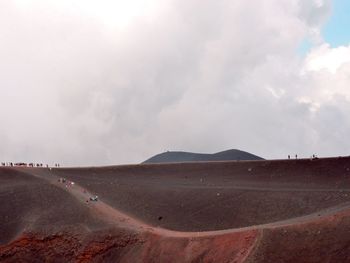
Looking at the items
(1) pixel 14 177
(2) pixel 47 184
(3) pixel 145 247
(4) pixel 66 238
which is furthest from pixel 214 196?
(1) pixel 14 177

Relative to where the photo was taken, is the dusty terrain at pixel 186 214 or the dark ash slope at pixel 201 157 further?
the dark ash slope at pixel 201 157

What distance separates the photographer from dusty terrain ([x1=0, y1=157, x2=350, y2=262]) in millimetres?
45375

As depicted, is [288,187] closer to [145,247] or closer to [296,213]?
[296,213]

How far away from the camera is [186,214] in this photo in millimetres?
57969

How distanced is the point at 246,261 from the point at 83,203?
23014 mm

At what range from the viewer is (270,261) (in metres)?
43.3

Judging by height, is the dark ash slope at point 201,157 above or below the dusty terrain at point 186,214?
above

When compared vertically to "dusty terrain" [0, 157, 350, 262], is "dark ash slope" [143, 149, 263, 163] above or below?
above

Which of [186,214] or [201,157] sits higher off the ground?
[201,157]

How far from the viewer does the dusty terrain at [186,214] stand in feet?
149

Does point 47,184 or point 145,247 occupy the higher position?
point 47,184

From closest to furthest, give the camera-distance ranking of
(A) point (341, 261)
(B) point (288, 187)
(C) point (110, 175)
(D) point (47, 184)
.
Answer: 1. (A) point (341, 261)
2. (B) point (288, 187)
3. (D) point (47, 184)
4. (C) point (110, 175)

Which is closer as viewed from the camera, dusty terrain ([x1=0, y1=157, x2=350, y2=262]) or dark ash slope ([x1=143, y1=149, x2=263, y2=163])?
dusty terrain ([x1=0, y1=157, x2=350, y2=262])

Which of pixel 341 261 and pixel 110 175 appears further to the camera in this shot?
pixel 110 175
